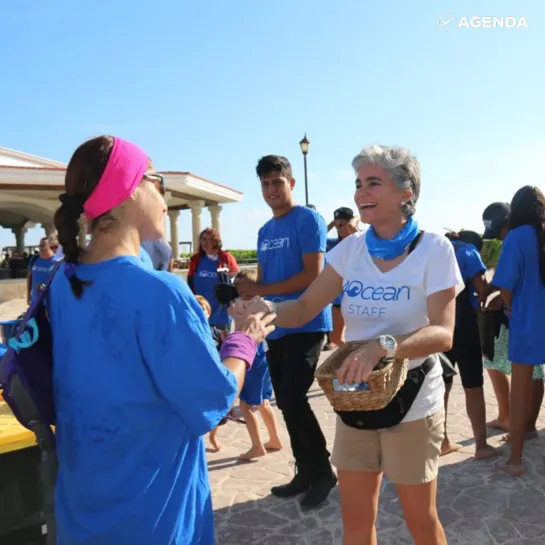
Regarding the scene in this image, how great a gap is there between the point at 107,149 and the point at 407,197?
1.35 metres

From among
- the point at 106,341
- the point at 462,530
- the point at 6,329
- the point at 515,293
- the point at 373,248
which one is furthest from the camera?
the point at 515,293

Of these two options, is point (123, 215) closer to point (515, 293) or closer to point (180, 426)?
point (180, 426)

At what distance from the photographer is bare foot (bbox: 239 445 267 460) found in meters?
4.80

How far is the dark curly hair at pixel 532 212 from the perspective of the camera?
3.98 meters

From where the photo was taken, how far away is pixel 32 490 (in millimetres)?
2637

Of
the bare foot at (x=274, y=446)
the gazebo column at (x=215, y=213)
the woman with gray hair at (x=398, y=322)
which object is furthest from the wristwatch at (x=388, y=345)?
the gazebo column at (x=215, y=213)

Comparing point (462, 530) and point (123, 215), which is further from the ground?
point (123, 215)

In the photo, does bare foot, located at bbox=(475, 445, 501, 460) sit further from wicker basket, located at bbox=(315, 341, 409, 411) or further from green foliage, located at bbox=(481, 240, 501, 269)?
wicker basket, located at bbox=(315, 341, 409, 411)

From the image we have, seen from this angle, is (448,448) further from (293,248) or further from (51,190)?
(51,190)

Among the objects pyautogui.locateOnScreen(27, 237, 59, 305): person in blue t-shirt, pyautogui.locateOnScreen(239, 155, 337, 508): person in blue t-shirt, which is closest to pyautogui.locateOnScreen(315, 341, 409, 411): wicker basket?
pyautogui.locateOnScreen(239, 155, 337, 508): person in blue t-shirt

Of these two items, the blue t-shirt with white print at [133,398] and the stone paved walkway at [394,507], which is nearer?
the blue t-shirt with white print at [133,398]

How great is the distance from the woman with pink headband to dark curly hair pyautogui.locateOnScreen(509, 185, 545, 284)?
3139 millimetres

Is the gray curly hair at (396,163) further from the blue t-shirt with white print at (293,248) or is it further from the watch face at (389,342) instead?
the blue t-shirt with white print at (293,248)

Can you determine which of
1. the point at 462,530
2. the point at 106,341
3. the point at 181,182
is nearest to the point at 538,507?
the point at 462,530
